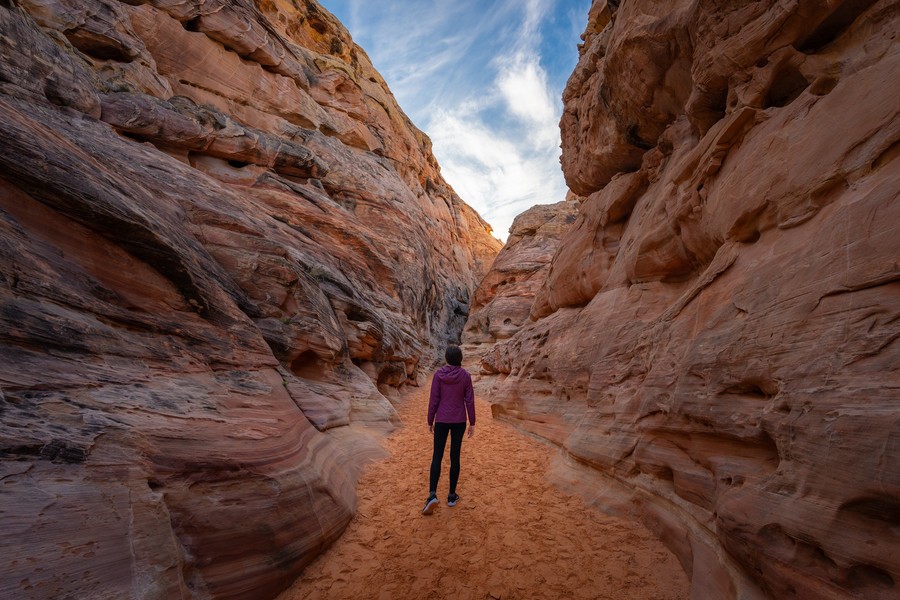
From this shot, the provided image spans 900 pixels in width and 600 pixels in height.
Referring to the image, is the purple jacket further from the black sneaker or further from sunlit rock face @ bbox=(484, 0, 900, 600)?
sunlit rock face @ bbox=(484, 0, 900, 600)

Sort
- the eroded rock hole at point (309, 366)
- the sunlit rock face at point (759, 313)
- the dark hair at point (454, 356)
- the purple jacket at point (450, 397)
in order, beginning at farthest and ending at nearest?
the eroded rock hole at point (309, 366) < the dark hair at point (454, 356) < the purple jacket at point (450, 397) < the sunlit rock face at point (759, 313)

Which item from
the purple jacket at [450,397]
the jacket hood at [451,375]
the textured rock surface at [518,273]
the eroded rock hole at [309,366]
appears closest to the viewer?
the purple jacket at [450,397]

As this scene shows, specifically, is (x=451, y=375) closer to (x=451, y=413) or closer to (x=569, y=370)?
(x=451, y=413)

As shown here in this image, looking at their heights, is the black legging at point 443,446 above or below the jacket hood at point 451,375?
below

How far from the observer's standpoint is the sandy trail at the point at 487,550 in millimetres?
4012

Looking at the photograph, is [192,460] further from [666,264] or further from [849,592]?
[666,264]

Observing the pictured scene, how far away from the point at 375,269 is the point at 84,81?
1129 centimetres

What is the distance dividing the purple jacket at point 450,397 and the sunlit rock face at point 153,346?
1.94m

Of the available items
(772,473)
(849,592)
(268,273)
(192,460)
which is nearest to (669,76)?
Result: (772,473)

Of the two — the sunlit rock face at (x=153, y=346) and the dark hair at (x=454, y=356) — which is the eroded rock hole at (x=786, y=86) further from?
the sunlit rock face at (x=153, y=346)

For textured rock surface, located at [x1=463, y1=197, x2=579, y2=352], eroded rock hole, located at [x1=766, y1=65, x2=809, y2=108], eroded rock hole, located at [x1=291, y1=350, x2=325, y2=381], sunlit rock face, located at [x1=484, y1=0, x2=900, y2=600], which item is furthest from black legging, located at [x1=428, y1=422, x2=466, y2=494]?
textured rock surface, located at [x1=463, y1=197, x2=579, y2=352]

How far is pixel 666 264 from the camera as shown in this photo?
317 inches

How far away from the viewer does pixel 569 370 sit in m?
9.88

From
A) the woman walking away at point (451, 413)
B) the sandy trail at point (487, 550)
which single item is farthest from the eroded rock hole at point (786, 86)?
the sandy trail at point (487, 550)
